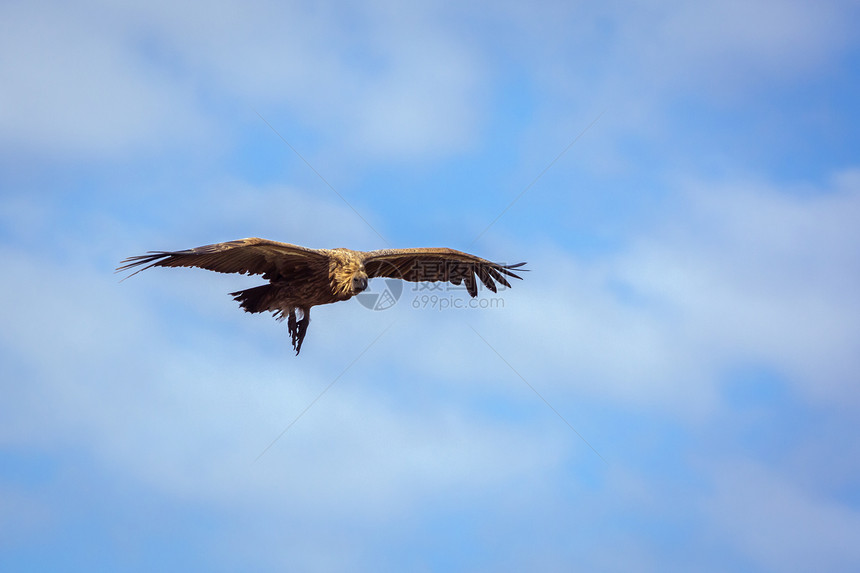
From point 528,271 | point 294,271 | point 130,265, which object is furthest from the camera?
point 528,271

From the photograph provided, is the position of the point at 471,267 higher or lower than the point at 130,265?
higher

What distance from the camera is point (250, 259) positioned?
2256cm

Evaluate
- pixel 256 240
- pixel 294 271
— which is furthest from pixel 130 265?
pixel 294 271

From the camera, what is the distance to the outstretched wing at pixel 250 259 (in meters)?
20.9

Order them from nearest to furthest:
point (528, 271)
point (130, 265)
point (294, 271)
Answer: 1. point (130, 265)
2. point (294, 271)
3. point (528, 271)

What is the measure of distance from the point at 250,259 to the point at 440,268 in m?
5.49

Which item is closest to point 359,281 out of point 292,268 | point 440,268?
point 292,268

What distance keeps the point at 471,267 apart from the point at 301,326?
4896 millimetres

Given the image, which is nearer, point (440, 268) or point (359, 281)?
point (359, 281)

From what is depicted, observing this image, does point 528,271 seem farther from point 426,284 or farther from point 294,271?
point 294,271

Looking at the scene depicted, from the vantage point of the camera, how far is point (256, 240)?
70.7 ft

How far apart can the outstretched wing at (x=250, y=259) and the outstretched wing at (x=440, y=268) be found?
2.44m

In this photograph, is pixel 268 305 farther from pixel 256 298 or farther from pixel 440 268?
pixel 440 268

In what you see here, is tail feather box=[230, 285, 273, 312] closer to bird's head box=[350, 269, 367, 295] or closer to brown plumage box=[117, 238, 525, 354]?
brown plumage box=[117, 238, 525, 354]
